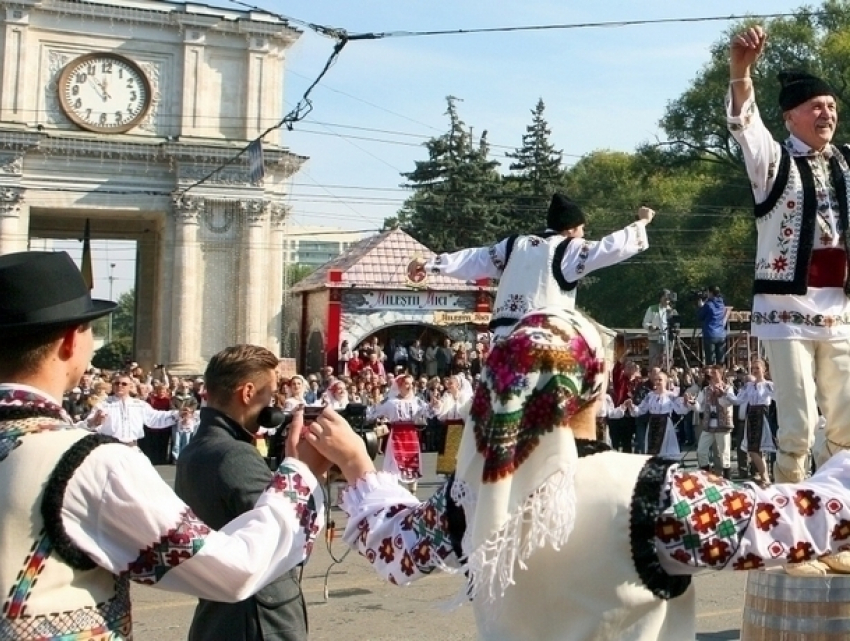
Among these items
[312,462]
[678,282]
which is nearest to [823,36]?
[678,282]

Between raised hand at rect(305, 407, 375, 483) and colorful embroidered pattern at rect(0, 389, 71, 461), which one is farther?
raised hand at rect(305, 407, 375, 483)

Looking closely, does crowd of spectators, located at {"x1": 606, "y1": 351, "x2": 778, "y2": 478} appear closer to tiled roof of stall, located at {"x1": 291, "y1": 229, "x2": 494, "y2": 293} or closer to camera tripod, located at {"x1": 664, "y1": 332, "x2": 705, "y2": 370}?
camera tripod, located at {"x1": 664, "y1": 332, "x2": 705, "y2": 370}

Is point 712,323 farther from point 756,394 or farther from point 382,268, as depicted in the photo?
point 382,268

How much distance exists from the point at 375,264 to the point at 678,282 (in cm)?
2105

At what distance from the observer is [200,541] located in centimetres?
273

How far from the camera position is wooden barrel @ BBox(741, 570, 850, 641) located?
432cm

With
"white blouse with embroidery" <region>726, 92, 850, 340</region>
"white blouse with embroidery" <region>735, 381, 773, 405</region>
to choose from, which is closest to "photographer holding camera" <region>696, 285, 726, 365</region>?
"white blouse with embroidery" <region>735, 381, 773, 405</region>

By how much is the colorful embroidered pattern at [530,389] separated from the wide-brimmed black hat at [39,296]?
103 cm

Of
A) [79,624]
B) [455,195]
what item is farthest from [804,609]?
[455,195]

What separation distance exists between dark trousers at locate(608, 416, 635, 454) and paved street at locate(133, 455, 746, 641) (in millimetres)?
14857

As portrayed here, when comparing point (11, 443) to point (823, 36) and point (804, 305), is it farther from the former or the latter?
point (823, 36)

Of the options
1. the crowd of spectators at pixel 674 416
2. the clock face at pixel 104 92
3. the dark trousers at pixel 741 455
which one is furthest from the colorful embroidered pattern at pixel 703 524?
the clock face at pixel 104 92

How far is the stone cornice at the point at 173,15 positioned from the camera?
4212cm

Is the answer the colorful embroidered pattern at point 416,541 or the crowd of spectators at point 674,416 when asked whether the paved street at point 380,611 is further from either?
the crowd of spectators at point 674,416
